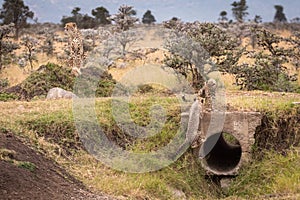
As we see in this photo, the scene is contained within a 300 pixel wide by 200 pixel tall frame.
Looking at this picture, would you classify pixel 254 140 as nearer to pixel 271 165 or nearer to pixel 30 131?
pixel 271 165

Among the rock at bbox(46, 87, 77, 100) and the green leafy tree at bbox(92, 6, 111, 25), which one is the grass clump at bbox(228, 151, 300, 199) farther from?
the green leafy tree at bbox(92, 6, 111, 25)

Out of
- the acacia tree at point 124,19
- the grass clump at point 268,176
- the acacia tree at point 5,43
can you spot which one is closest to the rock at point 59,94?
the grass clump at point 268,176

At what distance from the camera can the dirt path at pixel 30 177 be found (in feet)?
19.2

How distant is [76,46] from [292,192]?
7359 millimetres

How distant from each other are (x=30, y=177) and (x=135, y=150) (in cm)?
288

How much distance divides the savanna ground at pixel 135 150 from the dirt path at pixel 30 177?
0.06 ft

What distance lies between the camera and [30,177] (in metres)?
6.38

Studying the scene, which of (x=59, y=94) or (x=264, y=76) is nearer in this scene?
(x=59, y=94)

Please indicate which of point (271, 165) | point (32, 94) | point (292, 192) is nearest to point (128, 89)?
point (32, 94)

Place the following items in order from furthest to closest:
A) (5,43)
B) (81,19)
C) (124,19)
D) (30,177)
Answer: (81,19) < (124,19) < (5,43) < (30,177)

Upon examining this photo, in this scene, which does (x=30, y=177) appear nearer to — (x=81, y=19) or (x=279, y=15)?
(x=81, y=19)

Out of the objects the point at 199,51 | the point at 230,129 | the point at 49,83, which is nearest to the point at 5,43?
the point at 49,83

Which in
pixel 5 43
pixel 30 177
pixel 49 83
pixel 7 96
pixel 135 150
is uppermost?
pixel 5 43

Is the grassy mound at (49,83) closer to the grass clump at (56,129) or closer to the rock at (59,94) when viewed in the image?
the rock at (59,94)
